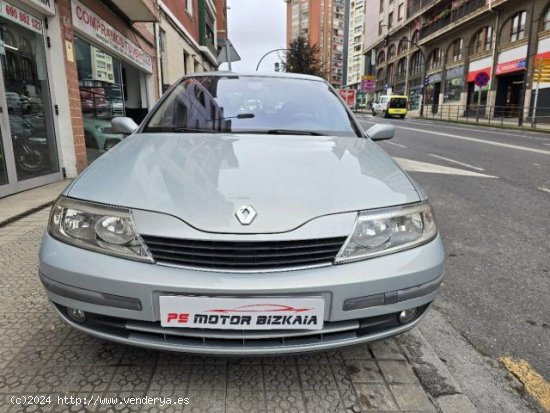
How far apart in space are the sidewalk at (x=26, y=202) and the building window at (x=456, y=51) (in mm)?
39799

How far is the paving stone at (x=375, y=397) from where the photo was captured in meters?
1.72

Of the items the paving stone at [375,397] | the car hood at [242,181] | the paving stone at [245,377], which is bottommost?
the paving stone at [375,397]

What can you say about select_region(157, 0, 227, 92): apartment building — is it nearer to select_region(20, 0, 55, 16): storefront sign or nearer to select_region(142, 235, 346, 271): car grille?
select_region(20, 0, 55, 16): storefront sign

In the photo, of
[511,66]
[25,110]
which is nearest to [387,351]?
[25,110]

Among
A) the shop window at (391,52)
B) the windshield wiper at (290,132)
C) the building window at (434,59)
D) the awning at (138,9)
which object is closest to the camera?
the windshield wiper at (290,132)

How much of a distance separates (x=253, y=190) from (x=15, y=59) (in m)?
5.34

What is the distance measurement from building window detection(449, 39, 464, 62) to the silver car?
41.5 metres

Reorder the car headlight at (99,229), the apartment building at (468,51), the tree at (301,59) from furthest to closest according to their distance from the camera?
1. the tree at (301,59)
2. the apartment building at (468,51)
3. the car headlight at (99,229)

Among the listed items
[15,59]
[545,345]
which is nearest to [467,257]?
[545,345]

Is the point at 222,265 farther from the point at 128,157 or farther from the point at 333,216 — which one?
the point at 128,157

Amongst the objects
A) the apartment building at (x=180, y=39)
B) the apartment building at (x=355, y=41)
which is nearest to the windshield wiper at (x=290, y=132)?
the apartment building at (x=180, y=39)

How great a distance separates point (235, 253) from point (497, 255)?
2.88m

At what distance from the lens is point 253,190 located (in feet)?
5.86

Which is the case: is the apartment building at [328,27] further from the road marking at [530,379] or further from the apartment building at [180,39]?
the road marking at [530,379]
